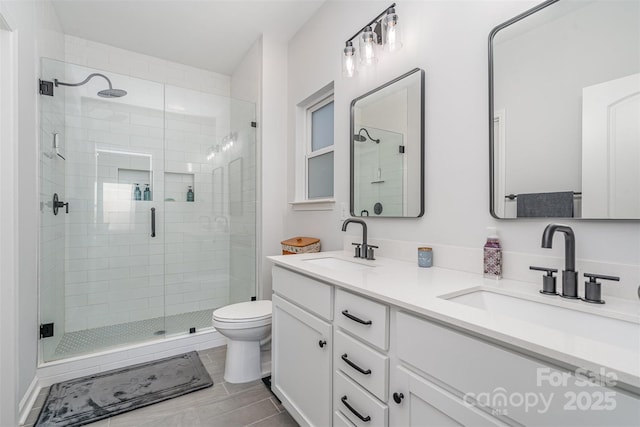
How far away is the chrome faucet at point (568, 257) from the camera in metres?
0.88

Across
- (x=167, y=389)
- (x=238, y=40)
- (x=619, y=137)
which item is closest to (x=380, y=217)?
(x=619, y=137)

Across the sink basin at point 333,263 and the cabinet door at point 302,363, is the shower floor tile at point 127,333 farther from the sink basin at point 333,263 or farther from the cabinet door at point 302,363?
the sink basin at point 333,263

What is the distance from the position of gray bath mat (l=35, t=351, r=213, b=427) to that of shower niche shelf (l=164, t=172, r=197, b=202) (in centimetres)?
143

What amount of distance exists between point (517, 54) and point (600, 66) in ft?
0.92

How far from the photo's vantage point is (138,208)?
2709mm

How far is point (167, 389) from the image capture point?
1.85m

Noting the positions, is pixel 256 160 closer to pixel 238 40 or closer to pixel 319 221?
pixel 319 221

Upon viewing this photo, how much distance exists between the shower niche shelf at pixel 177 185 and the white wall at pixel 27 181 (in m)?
1.02

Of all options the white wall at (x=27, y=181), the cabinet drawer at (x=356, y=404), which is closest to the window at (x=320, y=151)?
the cabinet drawer at (x=356, y=404)

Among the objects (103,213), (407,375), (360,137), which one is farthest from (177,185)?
(407,375)

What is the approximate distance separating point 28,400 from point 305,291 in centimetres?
177

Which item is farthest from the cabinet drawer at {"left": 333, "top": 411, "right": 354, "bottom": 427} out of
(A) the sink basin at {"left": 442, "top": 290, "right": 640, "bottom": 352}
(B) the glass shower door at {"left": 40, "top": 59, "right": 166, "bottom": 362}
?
(B) the glass shower door at {"left": 40, "top": 59, "right": 166, "bottom": 362}

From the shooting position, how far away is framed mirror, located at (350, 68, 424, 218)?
1543 millimetres

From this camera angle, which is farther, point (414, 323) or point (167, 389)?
point (167, 389)
